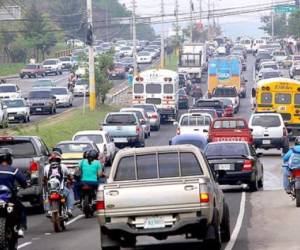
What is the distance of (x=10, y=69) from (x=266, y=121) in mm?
79115

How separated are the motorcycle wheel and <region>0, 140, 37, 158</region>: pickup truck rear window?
8869 mm

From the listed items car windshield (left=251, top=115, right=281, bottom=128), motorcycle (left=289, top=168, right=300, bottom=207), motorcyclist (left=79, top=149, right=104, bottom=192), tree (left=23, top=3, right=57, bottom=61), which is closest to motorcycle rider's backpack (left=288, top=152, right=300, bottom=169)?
motorcycle (left=289, top=168, right=300, bottom=207)

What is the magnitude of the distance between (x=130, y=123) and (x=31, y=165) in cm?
2683

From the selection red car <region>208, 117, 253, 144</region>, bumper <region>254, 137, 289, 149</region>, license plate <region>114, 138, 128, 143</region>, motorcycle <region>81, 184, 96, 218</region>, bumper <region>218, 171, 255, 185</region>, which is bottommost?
license plate <region>114, 138, 128, 143</region>

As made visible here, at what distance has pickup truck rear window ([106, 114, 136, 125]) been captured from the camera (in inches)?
2140

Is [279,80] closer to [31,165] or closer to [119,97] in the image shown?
→ [119,97]

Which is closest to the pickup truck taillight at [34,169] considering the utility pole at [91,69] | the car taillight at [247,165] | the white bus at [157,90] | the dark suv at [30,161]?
the dark suv at [30,161]

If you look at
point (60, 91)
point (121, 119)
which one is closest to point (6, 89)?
point (60, 91)

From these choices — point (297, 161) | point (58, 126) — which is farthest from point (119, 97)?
point (297, 161)

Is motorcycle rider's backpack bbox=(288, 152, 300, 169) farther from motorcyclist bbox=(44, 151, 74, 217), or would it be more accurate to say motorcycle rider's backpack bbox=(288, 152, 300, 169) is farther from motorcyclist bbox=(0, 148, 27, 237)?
motorcyclist bbox=(0, 148, 27, 237)

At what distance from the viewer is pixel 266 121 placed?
52031 millimetres

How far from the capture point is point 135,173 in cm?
1928

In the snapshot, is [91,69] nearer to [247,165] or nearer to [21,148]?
[247,165]

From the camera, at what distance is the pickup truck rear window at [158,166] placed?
63.3ft
